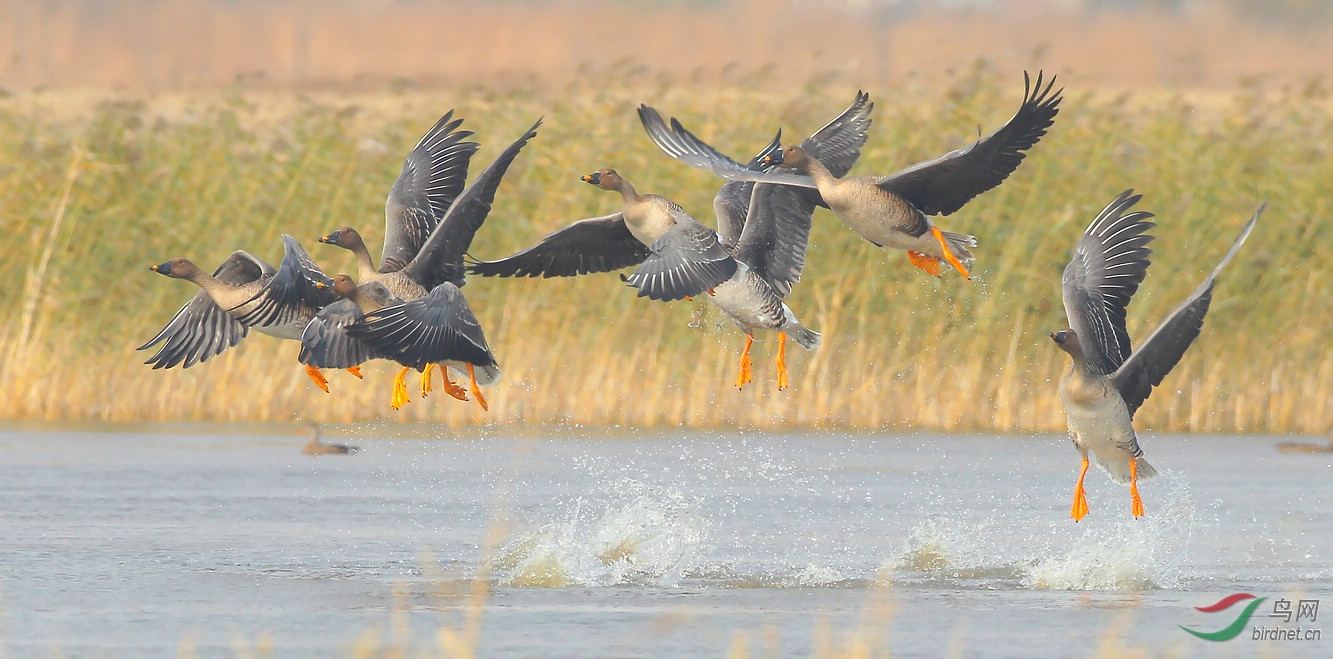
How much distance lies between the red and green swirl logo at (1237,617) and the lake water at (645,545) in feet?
0.32

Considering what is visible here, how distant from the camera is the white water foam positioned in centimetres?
1233

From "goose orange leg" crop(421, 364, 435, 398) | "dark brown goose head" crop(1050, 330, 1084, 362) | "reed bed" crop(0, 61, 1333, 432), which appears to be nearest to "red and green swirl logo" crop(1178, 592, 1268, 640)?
"dark brown goose head" crop(1050, 330, 1084, 362)

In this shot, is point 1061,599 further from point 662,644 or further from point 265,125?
point 265,125

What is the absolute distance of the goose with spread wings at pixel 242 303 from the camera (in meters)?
11.2

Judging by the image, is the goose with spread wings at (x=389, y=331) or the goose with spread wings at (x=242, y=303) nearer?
the goose with spread wings at (x=389, y=331)

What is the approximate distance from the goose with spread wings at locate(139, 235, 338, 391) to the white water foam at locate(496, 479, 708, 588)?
5.66 ft

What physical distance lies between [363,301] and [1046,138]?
10464 millimetres

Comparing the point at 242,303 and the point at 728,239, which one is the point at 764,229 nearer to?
the point at 728,239

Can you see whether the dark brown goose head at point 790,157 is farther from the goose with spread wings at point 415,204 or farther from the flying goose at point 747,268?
the goose with spread wings at point 415,204

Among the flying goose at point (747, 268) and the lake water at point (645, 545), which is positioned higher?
the flying goose at point (747, 268)

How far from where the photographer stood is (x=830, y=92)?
3581 centimetres

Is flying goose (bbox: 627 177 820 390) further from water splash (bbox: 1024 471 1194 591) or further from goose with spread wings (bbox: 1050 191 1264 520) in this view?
water splash (bbox: 1024 471 1194 591)

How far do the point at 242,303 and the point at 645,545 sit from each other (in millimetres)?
3047

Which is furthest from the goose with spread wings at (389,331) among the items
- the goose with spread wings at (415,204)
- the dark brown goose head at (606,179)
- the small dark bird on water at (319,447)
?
the small dark bird on water at (319,447)
